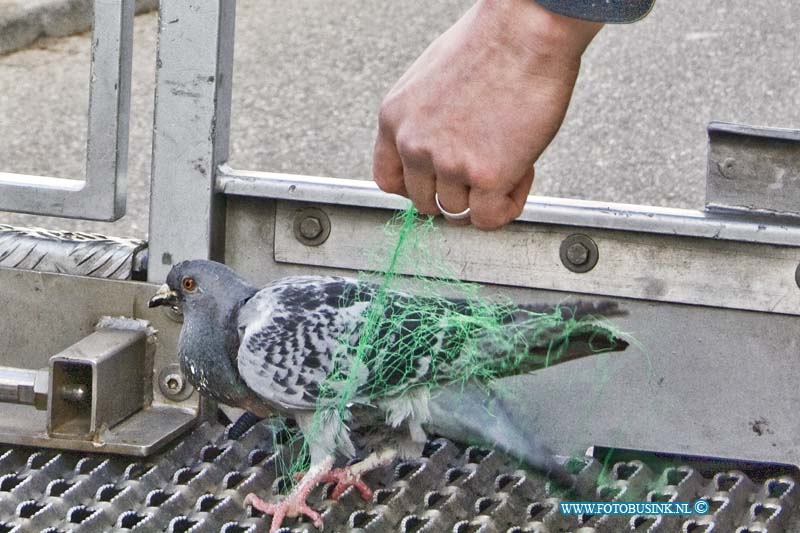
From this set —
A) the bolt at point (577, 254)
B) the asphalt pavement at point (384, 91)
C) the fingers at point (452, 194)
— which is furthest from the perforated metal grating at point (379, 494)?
the asphalt pavement at point (384, 91)

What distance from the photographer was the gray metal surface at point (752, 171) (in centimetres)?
202

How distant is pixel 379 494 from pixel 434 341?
0.90 ft

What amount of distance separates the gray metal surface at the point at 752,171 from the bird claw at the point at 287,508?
2.84ft

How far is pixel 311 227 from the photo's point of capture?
2229 millimetres

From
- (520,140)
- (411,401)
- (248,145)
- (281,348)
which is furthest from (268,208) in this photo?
(248,145)

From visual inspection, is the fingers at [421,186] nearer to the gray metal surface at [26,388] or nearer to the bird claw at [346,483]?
the bird claw at [346,483]

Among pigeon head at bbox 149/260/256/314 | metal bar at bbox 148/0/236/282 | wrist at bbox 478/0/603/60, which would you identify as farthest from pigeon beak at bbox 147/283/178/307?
wrist at bbox 478/0/603/60

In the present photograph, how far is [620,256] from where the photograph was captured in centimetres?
212

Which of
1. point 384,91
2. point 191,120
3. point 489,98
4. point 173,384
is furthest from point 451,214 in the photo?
point 384,91

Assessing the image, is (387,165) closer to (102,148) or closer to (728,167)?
(728,167)

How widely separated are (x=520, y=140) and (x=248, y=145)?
3.77 metres

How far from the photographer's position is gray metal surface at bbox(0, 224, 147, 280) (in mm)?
2311

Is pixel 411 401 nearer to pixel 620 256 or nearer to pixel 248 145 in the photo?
pixel 620 256

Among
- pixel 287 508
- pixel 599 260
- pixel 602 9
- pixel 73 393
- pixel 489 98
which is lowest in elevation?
pixel 287 508
